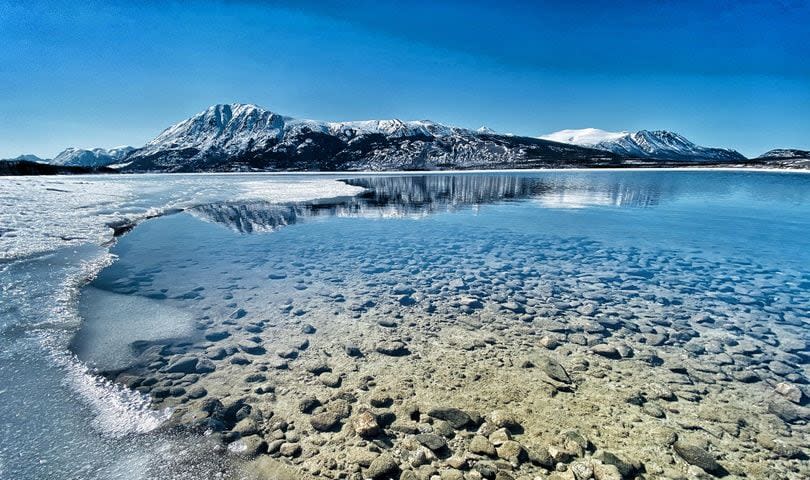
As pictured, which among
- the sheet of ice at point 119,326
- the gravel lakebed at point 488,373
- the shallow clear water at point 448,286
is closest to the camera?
the gravel lakebed at point 488,373

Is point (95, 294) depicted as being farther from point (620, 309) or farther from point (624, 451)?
point (620, 309)

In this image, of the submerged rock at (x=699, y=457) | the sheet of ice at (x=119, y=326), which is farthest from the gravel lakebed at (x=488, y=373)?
the sheet of ice at (x=119, y=326)

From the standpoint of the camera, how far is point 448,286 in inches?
417

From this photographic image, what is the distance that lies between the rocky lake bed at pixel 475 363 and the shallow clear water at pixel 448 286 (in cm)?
8

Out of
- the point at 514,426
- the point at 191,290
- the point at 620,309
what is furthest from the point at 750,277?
the point at 191,290

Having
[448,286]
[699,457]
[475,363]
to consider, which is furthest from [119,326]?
[699,457]

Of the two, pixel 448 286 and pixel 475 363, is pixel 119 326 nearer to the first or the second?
pixel 475 363

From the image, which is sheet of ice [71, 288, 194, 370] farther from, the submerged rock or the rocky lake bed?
the submerged rock

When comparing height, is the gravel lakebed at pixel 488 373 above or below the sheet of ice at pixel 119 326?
below

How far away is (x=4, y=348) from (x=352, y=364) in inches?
231

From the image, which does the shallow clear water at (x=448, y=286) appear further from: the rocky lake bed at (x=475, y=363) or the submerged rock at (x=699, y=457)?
the submerged rock at (x=699, y=457)

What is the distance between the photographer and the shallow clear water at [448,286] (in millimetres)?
6695

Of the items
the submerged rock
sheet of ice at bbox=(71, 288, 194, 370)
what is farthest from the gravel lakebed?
sheet of ice at bbox=(71, 288, 194, 370)

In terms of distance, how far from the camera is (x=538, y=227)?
20.1 m
